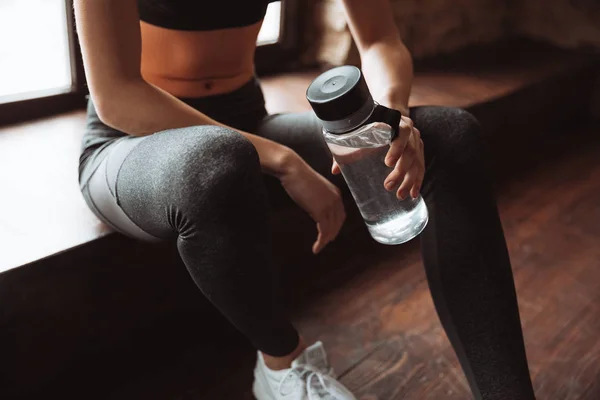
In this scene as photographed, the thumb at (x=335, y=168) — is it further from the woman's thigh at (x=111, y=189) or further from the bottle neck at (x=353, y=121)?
the woman's thigh at (x=111, y=189)

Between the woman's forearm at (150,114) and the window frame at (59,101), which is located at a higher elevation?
the woman's forearm at (150,114)

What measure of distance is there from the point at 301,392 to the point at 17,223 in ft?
1.64

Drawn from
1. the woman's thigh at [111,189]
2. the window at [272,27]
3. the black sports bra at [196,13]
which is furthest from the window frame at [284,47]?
the woman's thigh at [111,189]

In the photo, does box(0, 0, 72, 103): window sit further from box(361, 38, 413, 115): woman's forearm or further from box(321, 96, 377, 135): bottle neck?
box(321, 96, 377, 135): bottle neck

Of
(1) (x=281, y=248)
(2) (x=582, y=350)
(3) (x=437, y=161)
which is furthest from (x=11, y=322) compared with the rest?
(2) (x=582, y=350)

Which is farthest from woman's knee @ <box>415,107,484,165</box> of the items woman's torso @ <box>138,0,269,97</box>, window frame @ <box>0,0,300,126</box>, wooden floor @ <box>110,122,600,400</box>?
window frame @ <box>0,0,300,126</box>

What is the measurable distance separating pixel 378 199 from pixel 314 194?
0.09m

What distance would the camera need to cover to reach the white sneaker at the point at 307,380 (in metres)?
0.86

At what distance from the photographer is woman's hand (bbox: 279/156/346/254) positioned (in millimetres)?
829

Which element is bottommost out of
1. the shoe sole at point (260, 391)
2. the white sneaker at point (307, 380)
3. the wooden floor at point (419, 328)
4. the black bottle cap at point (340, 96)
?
the wooden floor at point (419, 328)

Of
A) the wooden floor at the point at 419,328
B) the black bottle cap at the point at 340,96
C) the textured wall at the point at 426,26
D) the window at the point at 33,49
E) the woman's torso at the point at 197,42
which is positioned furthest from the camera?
the textured wall at the point at 426,26

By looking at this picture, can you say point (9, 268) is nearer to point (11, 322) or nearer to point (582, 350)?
point (11, 322)

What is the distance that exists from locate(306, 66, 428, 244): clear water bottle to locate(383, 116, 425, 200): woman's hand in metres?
0.02

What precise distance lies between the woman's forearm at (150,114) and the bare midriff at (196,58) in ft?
0.40
